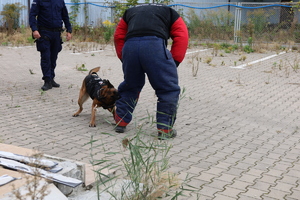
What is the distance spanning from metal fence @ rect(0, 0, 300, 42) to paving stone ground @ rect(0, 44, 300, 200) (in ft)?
22.6

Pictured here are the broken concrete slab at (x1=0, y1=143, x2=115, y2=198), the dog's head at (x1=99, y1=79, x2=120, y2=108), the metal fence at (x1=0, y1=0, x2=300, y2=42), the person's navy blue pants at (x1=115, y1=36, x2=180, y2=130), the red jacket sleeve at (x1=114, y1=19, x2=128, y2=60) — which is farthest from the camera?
the metal fence at (x1=0, y1=0, x2=300, y2=42)

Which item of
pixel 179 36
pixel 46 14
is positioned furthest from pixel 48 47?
pixel 179 36

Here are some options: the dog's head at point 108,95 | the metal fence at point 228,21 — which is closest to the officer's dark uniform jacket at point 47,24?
the dog's head at point 108,95

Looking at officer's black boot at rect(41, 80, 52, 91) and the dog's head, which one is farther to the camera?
officer's black boot at rect(41, 80, 52, 91)

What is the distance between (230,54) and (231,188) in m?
11.7

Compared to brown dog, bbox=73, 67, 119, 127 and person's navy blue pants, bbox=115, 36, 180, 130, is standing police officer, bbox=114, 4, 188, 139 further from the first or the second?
brown dog, bbox=73, 67, 119, 127

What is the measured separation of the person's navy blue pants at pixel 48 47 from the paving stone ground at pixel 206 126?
456mm

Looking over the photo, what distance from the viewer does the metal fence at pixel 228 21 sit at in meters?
18.2

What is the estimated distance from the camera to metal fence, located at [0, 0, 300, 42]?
18.2 m

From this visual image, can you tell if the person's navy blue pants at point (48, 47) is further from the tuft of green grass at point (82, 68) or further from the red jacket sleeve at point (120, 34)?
the red jacket sleeve at point (120, 34)

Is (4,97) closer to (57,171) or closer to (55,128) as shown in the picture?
(55,128)

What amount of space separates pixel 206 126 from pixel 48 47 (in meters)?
3.73

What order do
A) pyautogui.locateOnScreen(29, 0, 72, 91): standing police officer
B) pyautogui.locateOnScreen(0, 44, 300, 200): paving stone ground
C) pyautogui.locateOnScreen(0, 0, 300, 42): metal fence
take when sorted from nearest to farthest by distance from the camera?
pyautogui.locateOnScreen(0, 44, 300, 200): paving stone ground
pyautogui.locateOnScreen(29, 0, 72, 91): standing police officer
pyautogui.locateOnScreen(0, 0, 300, 42): metal fence

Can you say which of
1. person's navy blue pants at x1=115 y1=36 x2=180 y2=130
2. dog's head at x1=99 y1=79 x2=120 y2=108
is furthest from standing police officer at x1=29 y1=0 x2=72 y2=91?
person's navy blue pants at x1=115 y1=36 x2=180 y2=130
